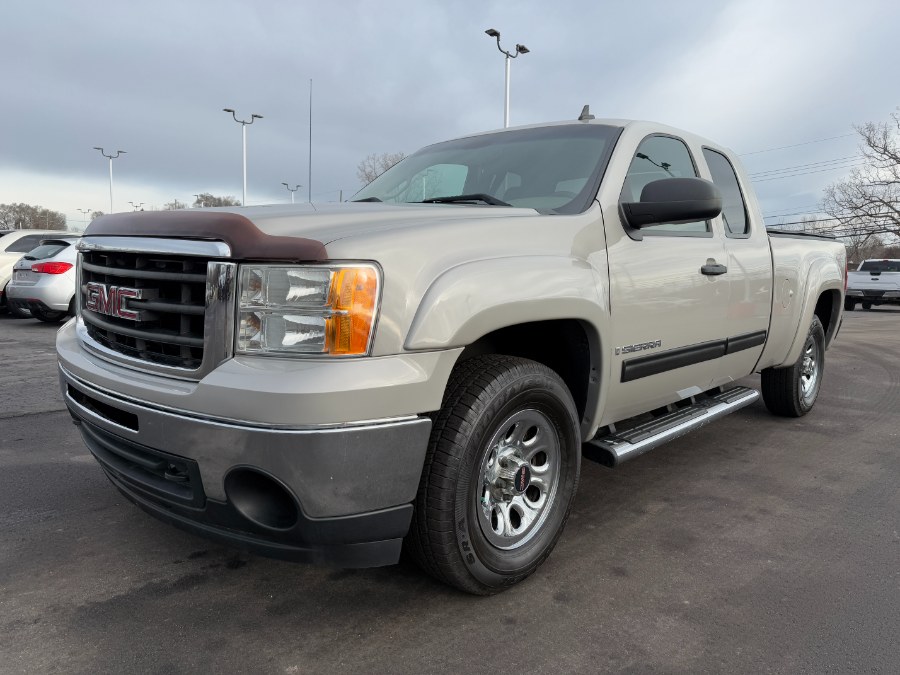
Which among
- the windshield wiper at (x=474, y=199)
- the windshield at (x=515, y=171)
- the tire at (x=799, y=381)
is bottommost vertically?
the tire at (x=799, y=381)

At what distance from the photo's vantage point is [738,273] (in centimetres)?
373

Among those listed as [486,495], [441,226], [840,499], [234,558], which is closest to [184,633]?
[234,558]

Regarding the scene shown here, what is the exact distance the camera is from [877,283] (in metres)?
21.2

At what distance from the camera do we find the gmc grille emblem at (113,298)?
226 centimetres

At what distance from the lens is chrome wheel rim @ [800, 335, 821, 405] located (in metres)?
5.20

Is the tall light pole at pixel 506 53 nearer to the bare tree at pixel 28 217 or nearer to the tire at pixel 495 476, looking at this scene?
the tire at pixel 495 476

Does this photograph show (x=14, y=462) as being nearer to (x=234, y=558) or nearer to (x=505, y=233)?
(x=234, y=558)

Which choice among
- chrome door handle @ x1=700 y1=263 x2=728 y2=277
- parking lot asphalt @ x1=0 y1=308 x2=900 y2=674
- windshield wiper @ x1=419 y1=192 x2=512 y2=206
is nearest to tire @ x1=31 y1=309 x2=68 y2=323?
parking lot asphalt @ x1=0 y1=308 x2=900 y2=674

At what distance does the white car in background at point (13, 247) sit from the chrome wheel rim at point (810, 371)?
37.7 feet

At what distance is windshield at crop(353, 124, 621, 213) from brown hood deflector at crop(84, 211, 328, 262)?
4.09 ft

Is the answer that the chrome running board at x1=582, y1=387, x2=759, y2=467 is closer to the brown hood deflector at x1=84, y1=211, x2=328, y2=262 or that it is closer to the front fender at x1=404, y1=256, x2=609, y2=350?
the front fender at x1=404, y1=256, x2=609, y2=350

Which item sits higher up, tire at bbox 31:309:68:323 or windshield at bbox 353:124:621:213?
windshield at bbox 353:124:621:213

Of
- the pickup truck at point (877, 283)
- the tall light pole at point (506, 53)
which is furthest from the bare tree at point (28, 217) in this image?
the pickup truck at point (877, 283)

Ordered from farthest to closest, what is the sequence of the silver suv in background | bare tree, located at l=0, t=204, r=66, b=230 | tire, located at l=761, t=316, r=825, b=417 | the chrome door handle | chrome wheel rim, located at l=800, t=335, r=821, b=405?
bare tree, located at l=0, t=204, r=66, b=230
the silver suv in background
chrome wheel rim, located at l=800, t=335, r=821, b=405
tire, located at l=761, t=316, r=825, b=417
the chrome door handle
